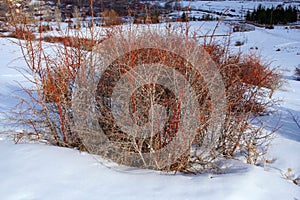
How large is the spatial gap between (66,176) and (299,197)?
2068 mm

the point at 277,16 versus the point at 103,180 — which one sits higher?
the point at 277,16

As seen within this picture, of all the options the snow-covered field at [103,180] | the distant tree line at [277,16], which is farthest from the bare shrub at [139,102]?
the distant tree line at [277,16]

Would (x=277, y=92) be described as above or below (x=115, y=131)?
below

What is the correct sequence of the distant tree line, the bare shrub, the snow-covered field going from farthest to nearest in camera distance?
the distant tree line < the bare shrub < the snow-covered field

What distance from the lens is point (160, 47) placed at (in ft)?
10.4

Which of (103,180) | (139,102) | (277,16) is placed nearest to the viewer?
(103,180)

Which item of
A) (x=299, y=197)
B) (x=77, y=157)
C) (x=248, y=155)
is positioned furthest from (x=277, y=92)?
(x=77, y=157)

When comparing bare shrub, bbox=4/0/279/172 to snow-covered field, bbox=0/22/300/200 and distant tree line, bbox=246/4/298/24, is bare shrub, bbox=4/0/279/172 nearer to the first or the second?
snow-covered field, bbox=0/22/300/200

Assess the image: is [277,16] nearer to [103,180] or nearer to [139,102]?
[139,102]

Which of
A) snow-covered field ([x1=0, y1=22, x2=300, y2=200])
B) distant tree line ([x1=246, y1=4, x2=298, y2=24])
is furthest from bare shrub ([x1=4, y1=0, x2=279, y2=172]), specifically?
distant tree line ([x1=246, y1=4, x2=298, y2=24])

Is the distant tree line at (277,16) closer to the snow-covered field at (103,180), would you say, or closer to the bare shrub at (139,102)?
the bare shrub at (139,102)

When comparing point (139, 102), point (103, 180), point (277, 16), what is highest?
point (277, 16)

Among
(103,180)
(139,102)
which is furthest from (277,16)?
(103,180)

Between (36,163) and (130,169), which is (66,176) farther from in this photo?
(130,169)
